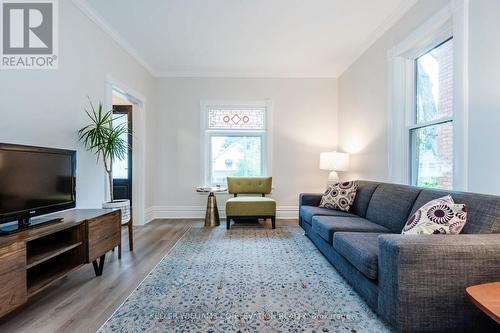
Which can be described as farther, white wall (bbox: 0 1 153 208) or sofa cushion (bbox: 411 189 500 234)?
white wall (bbox: 0 1 153 208)

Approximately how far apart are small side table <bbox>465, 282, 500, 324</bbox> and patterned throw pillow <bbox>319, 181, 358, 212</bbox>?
2.09m

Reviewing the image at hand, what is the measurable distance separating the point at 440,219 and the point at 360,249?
558 millimetres

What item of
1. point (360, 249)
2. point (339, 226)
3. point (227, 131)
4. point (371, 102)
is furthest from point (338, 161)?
point (360, 249)

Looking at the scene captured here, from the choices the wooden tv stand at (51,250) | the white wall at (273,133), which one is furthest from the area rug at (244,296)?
the white wall at (273,133)

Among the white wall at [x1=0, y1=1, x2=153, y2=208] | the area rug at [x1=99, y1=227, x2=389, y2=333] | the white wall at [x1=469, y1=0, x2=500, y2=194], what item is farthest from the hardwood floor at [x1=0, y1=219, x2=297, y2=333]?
the white wall at [x1=469, y1=0, x2=500, y2=194]

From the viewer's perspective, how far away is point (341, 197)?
137 inches

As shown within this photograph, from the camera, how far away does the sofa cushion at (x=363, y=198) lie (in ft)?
10.3

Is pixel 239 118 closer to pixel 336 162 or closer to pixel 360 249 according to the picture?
pixel 336 162

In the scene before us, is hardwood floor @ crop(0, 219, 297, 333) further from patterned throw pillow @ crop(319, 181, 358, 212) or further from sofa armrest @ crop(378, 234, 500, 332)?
patterned throw pillow @ crop(319, 181, 358, 212)

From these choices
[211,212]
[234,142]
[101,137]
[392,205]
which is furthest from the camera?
[234,142]

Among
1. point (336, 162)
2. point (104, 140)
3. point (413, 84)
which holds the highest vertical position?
point (413, 84)

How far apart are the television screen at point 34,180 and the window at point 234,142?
9.34ft

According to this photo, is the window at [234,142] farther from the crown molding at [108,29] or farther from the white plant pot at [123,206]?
the white plant pot at [123,206]

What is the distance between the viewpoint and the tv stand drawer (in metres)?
2.22
